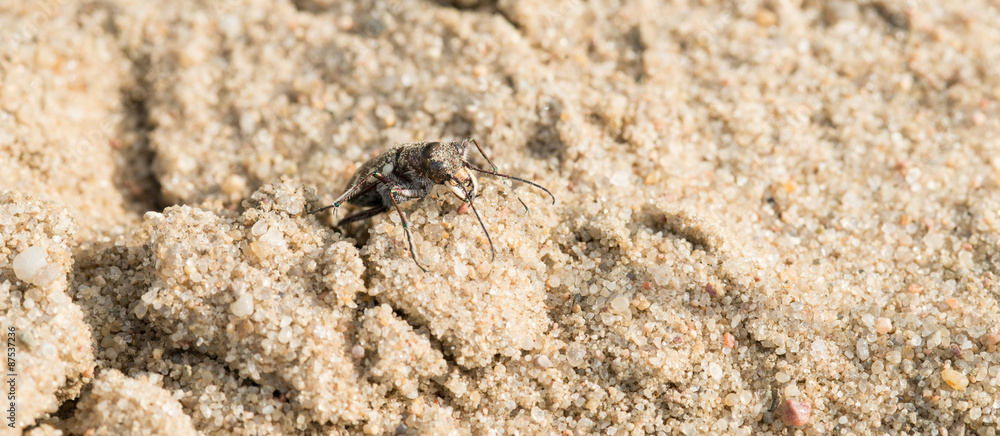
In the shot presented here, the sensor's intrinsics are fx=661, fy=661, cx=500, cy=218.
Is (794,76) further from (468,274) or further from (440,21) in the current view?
(468,274)

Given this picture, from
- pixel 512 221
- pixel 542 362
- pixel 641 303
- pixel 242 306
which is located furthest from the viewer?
pixel 512 221

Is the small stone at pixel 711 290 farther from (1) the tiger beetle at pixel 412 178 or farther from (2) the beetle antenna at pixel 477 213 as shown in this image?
(2) the beetle antenna at pixel 477 213

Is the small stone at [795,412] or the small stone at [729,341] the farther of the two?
the small stone at [729,341]

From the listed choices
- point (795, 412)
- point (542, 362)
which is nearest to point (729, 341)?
point (795, 412)

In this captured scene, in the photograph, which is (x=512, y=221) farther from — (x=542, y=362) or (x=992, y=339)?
(x=992, y=339)

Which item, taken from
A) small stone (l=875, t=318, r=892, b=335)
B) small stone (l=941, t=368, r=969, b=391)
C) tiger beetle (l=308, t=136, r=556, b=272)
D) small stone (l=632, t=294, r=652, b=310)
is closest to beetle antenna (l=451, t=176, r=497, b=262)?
tiger beetle (l=308, t=136, r=556, b=272)

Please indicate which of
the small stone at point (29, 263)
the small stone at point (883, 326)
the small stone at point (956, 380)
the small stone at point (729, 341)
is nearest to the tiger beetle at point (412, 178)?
the small stone at point (729, 341)
